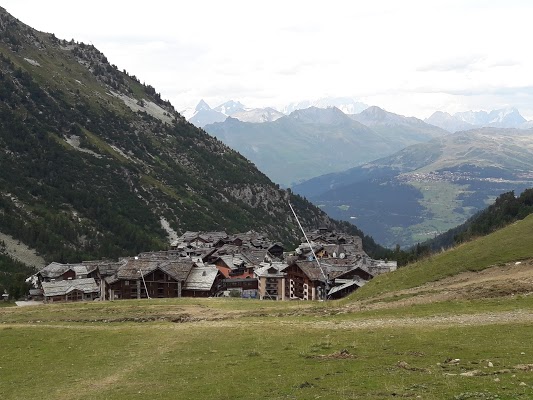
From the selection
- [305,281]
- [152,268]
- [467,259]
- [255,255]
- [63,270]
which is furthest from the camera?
[255,255]

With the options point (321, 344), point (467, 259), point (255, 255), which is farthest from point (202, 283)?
point (321, 344)

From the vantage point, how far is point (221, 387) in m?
26.2

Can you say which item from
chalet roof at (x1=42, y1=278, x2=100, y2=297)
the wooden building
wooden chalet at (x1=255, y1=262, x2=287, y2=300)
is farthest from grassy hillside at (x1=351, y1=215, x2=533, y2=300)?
chalet roof at (x1=42, y1=278, x2=100, y2=297)

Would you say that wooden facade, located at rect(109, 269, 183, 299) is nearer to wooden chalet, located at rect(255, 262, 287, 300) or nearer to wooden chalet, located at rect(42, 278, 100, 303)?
wooden chalet, located at rect(42, 278, 100, 303)

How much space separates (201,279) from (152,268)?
11045 millimetres

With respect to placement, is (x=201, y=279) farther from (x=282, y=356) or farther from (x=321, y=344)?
(x=282, y=356)

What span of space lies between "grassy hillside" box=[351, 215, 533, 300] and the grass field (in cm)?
18

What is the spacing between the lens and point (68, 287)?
5197 inches

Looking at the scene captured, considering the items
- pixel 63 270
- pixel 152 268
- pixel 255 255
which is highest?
pixel 255 255

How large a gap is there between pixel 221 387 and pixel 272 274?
341 ft

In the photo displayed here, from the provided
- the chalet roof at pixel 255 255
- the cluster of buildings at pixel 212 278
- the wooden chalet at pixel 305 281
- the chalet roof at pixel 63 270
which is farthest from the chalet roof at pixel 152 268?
the chalet roof at pixel 255 255

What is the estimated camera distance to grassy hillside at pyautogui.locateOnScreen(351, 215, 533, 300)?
2030 inches

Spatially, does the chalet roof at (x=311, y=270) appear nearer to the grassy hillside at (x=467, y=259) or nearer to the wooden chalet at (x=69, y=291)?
the grassy hillside at (x=467, y=259)

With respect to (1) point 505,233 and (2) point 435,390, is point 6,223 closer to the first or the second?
(1) point 505,233
